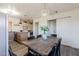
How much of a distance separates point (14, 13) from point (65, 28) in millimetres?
2240

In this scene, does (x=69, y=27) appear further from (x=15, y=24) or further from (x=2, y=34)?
(x=2, y=34)

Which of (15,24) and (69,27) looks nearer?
(15,24)

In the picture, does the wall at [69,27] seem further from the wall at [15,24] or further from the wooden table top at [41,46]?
the wall at [15,24]

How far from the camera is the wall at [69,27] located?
4178mm

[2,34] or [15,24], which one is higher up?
[15,24]

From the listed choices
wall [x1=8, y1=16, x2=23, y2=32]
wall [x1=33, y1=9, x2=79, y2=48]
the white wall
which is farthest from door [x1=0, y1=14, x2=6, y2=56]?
wall [x1=33, y1=9, x2=79, y2=48]

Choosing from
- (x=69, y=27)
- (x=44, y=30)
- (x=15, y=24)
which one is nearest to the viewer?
(x=44, y=30)

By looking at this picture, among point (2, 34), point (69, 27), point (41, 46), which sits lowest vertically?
point (41, 46)

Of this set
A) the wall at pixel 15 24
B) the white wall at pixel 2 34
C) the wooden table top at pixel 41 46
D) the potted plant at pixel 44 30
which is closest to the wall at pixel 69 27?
the potted plant at pixel 44 30

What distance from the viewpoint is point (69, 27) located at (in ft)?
14.6

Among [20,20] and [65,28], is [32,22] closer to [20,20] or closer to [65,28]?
[20,20]

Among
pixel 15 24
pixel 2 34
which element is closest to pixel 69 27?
pixel 15 24

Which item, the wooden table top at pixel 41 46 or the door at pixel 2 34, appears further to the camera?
the wooden table top at pixel 41 46

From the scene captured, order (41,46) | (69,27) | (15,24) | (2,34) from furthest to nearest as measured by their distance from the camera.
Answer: (69,27), (15,24), (41,46), (2,34)
